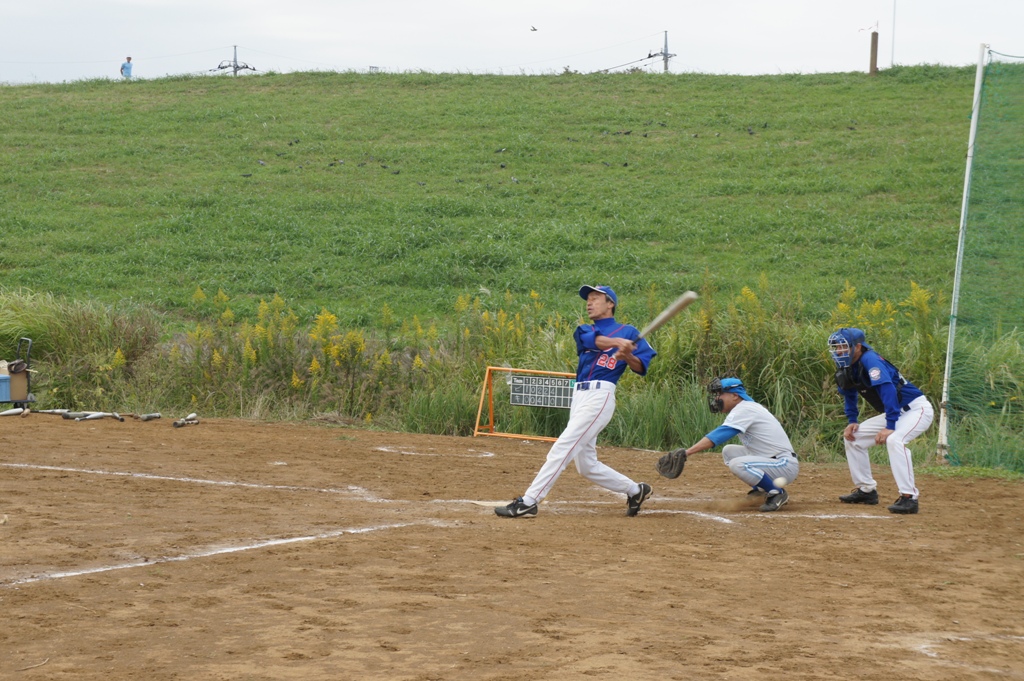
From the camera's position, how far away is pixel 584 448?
348 inches

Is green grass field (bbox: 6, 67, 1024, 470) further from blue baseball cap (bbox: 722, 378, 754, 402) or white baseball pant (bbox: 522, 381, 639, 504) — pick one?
white baseball pant (bbox: 522, 381, 639, 504)

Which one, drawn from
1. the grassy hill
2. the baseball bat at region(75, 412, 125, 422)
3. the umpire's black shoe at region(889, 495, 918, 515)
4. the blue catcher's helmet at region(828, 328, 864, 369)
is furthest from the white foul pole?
the baseball bat at region(75, 412, 125, 422)

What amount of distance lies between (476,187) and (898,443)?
21.8 metres

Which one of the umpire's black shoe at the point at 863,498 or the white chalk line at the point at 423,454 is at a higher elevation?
the umpire's black shoe at the point at 863,498

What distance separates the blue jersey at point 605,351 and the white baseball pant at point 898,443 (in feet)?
7.48

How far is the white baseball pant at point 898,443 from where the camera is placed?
931 centimetres

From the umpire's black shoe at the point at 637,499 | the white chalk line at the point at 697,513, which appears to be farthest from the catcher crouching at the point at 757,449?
the umpire's black shoe at the point at 637,499

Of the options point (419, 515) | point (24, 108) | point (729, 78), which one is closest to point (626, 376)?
point (419, 515)

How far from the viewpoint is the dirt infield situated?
201 inches

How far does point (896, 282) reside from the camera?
22359mm

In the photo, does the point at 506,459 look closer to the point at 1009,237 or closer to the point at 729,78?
the point at 1009,237

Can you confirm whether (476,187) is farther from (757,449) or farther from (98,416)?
(757,449)

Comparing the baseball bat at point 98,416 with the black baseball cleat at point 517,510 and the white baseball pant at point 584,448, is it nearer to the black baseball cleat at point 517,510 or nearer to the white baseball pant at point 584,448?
the black baseball cleat at point 517,510

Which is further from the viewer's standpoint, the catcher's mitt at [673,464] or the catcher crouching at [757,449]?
the catcher crouching at [757,449]
